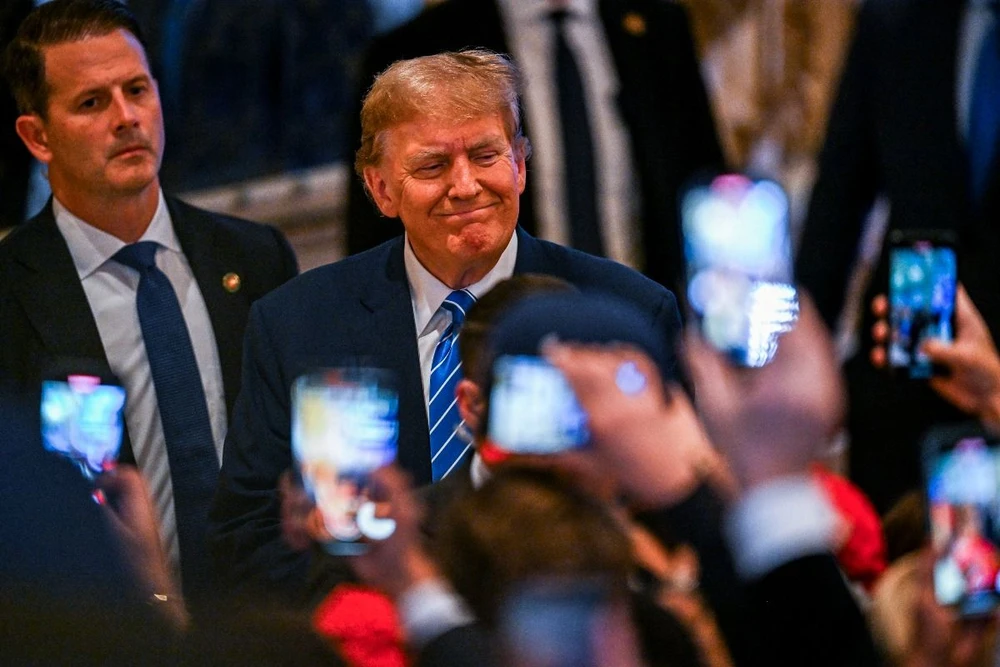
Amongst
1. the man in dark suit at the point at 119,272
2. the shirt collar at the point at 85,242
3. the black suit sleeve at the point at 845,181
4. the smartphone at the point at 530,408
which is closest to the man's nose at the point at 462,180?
the smartphone at the point at 530,408

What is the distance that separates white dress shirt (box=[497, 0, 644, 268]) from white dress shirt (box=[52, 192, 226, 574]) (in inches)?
21.7

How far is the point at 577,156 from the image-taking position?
2818 millimetres

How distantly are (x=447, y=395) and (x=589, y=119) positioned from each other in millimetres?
748

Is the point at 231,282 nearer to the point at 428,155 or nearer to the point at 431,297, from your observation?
the point at 431,297

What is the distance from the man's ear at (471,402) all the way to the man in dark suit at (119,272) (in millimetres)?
518

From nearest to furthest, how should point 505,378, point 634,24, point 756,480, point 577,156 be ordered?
point 756,480, point 505,378, point 577,156, point 634,24

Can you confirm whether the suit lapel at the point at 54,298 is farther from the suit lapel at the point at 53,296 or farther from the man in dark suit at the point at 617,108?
the man in dark suit at the point at 617,108

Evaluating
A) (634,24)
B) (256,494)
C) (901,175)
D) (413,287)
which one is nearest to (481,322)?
(413,287)

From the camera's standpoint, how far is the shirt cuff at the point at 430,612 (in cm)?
155

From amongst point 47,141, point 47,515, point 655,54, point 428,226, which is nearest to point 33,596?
point 47,515

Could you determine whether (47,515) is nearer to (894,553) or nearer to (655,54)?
(894,553)

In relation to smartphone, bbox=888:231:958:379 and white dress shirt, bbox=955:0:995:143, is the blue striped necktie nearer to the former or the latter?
smartphone, bbox=888:231:958:379

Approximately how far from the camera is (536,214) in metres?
2.73

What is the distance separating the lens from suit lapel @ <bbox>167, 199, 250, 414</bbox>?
2547mm
